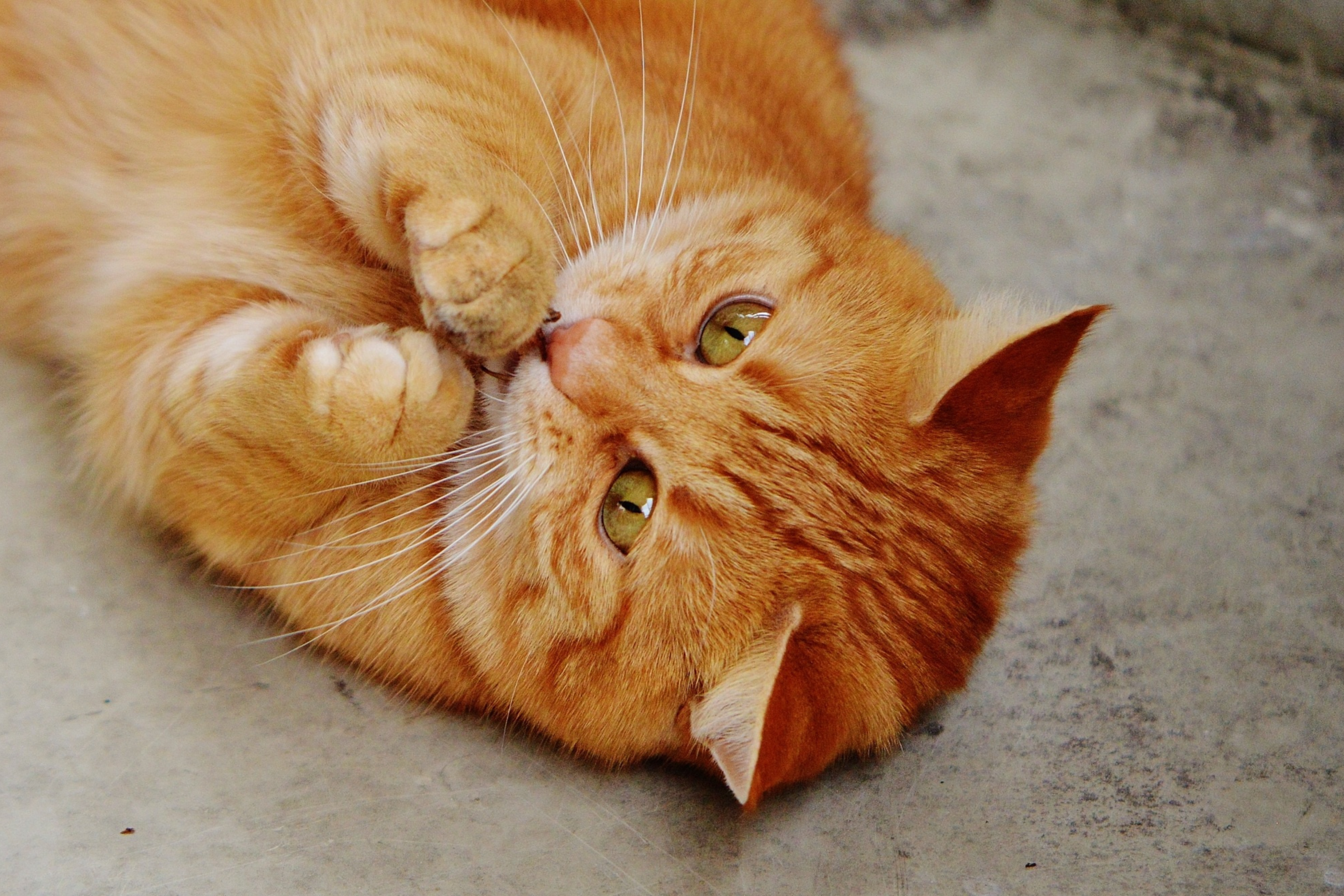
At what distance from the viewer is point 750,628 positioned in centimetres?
184

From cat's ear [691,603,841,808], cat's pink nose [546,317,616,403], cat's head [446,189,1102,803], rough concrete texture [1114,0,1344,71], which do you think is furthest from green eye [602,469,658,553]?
rough concrete texture [1114,0,1344,71]

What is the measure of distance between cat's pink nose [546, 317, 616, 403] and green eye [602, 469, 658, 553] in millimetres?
171

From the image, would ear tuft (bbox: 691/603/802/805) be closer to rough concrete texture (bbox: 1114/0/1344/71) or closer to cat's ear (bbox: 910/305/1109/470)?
cat's ear (bbox: 910/305/1109/470)

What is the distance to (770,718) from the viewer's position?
1581mm

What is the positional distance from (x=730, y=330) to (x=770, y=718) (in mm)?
720

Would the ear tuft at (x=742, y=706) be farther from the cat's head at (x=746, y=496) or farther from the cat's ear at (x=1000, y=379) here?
the cat's ear at (x=1000, y=379)

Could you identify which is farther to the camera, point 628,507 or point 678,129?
point 678,129

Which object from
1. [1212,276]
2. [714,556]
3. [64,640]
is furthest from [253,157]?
[1212,276]

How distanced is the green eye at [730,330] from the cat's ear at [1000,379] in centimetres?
31

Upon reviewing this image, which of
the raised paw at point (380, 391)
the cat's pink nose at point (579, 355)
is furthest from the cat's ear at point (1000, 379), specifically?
the raised paw at point (380, 391)

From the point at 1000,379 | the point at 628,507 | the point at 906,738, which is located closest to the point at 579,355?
the point at 628,507

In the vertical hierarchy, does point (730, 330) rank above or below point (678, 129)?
below

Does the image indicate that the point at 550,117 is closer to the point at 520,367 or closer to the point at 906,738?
the point at 520,367

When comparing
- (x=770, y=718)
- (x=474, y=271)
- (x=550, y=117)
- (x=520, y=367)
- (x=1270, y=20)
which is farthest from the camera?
(x=1270, y=20)
